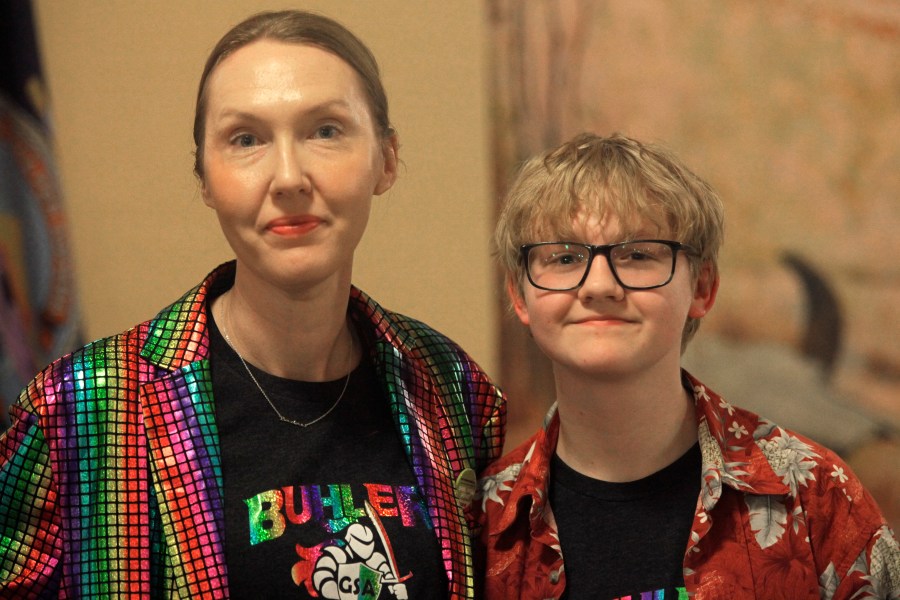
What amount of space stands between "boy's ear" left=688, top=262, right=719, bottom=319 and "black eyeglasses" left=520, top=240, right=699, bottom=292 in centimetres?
8

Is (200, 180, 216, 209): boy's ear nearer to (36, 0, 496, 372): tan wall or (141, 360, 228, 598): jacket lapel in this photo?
(141, 360, 228, 598): jacket lapel

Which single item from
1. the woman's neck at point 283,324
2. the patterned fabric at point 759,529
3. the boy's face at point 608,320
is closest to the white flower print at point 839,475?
the patterned fabric at point 759,529

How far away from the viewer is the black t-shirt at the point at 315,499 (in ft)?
4.76

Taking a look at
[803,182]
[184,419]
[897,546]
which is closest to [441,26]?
[803,182]

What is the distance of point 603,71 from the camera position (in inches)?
112

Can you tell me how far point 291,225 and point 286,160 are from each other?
9 cm

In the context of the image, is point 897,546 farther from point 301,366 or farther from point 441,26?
point 441,26

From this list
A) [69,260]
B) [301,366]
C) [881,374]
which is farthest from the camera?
[881,374]

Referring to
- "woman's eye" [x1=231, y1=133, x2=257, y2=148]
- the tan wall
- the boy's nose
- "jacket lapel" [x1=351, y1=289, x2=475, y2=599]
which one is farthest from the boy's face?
the tan wall

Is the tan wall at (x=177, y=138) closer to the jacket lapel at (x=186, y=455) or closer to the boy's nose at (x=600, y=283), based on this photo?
the jacket lapel at (x=186, y=455)

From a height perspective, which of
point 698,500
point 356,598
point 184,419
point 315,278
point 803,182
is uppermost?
point 803,182

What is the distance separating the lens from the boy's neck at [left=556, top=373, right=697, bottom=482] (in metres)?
1.52

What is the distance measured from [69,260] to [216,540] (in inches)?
52.5

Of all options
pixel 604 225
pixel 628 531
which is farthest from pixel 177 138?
pixel 628 531
